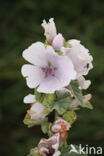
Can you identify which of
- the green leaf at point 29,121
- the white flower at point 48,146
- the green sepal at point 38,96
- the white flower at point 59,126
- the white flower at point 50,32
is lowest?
the white flower at point 48,146

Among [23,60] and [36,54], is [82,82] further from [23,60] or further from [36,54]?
[23,60]

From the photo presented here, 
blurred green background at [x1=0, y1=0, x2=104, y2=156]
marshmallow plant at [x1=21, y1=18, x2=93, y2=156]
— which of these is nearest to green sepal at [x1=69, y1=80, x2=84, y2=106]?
marshmallow plant at [x1=21, y1=18, x2=93, y2=156]

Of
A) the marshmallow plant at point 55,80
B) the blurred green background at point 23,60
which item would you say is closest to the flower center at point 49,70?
the marshmallow plant at point 55,80

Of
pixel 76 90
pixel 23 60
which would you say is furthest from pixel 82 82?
pixel 23 60

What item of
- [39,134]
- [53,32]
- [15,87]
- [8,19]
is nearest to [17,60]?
[15,87]

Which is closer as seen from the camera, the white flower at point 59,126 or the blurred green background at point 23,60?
the white flower at point 59,126

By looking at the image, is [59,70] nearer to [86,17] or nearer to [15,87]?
[15,87]

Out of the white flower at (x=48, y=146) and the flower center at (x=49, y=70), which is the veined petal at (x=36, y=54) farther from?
the white flower at (x=48, y=146)
